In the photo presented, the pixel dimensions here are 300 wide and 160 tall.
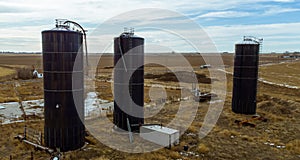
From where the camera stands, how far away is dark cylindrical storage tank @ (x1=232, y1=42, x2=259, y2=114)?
2117cm

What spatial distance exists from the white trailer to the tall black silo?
1351 millimetres

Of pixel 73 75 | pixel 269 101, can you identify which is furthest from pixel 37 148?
pixel 269 101

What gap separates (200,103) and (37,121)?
15.9 metres

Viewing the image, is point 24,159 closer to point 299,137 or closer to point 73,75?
point 73,75

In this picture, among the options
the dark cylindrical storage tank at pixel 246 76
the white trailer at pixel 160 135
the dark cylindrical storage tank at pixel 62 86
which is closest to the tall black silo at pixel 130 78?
the white trailer at pixel 160 135

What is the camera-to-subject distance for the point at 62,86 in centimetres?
1273

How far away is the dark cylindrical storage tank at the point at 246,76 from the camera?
21172 millimetres

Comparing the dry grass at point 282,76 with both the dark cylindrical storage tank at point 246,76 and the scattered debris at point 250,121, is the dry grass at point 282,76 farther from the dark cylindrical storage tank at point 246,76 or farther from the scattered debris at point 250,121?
the scattered debris at point 250,121

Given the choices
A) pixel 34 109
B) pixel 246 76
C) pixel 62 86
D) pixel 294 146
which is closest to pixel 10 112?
pixel 34 109

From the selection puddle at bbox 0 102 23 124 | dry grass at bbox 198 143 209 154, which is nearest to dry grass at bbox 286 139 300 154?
dry grass at bbox 198 143 209 154

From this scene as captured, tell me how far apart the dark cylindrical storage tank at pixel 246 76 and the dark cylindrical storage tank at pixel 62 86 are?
1437cm

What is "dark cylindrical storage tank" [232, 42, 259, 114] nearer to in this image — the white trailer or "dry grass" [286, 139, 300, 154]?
"dry grass" [286, 139, 300, 154]

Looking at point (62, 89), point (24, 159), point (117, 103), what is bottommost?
point (24, 159)

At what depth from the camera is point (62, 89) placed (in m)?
12.8
